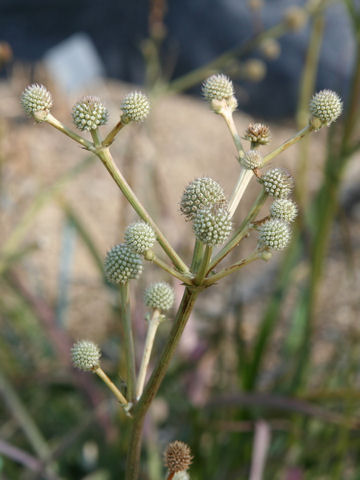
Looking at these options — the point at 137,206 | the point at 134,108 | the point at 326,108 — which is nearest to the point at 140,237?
the point at 137,206

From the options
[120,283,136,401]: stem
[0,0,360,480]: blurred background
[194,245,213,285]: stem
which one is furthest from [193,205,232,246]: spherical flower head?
[0,0,360,480]: blurred background

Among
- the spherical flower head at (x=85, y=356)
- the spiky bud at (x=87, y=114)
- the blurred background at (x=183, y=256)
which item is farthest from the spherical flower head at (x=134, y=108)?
the blurred background at (x=183, y=256)

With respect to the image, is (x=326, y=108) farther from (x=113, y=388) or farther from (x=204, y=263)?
(x=113, y=388)

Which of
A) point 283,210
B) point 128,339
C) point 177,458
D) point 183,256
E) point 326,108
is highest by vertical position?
point 183,256

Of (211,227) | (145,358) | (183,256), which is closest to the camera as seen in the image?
(211,227)

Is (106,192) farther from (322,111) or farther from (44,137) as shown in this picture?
(322,111)

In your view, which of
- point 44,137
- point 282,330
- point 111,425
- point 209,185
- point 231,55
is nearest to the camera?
point 209,185

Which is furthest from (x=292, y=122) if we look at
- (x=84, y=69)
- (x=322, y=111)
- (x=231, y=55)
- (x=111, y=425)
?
(x=322, y=111)
